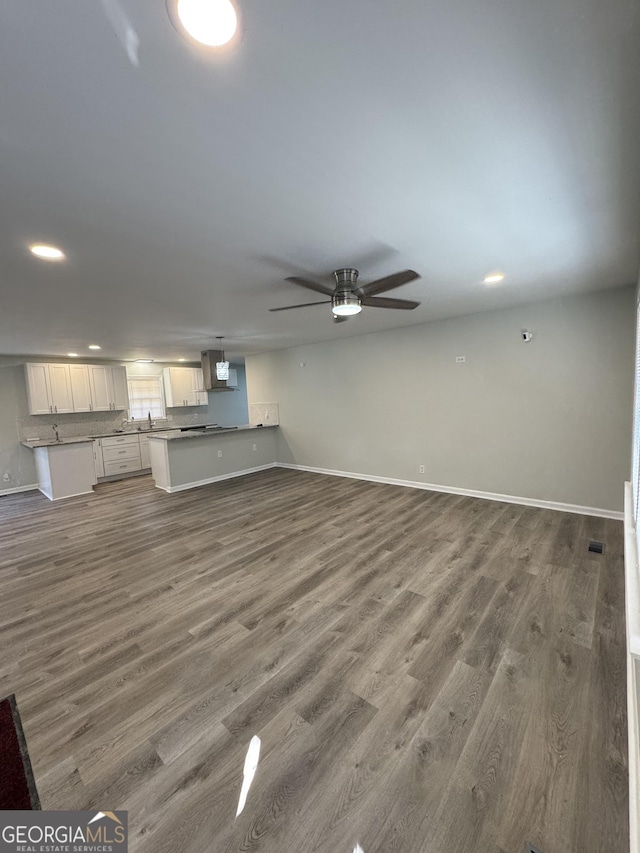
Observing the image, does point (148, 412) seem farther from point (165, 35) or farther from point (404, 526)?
point (165, 35)

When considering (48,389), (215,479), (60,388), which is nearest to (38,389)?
(48,389)

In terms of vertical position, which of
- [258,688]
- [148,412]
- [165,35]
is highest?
[165,35]

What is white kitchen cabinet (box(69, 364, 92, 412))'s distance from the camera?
6.61 metres

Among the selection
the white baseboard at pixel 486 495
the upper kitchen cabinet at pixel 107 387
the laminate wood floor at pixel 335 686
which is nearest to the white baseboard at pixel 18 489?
the upper kitchen cabinet at pixel 107 387

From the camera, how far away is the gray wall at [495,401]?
143 inches

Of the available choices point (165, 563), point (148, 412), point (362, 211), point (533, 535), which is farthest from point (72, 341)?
point (533, 535)

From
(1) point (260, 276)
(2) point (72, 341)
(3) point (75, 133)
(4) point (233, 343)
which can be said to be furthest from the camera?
(4) point (233, 343)

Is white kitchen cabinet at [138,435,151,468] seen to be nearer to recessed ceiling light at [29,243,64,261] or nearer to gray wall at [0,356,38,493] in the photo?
gray wall at [0,356,38,493]

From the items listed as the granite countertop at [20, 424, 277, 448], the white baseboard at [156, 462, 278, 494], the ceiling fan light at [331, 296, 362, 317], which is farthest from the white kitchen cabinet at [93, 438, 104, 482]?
the ceiling fan light at [331, 296, 362, 317]

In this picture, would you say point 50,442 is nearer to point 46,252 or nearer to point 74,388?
point 74,388

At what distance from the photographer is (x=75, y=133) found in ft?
4.01

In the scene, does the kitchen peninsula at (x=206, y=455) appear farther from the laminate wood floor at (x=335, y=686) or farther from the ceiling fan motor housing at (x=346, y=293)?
the ceiling fan motor housing at (x=346, y=293)

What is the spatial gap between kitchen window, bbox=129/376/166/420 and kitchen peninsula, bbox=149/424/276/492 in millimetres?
1965

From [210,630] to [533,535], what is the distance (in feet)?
10.2
